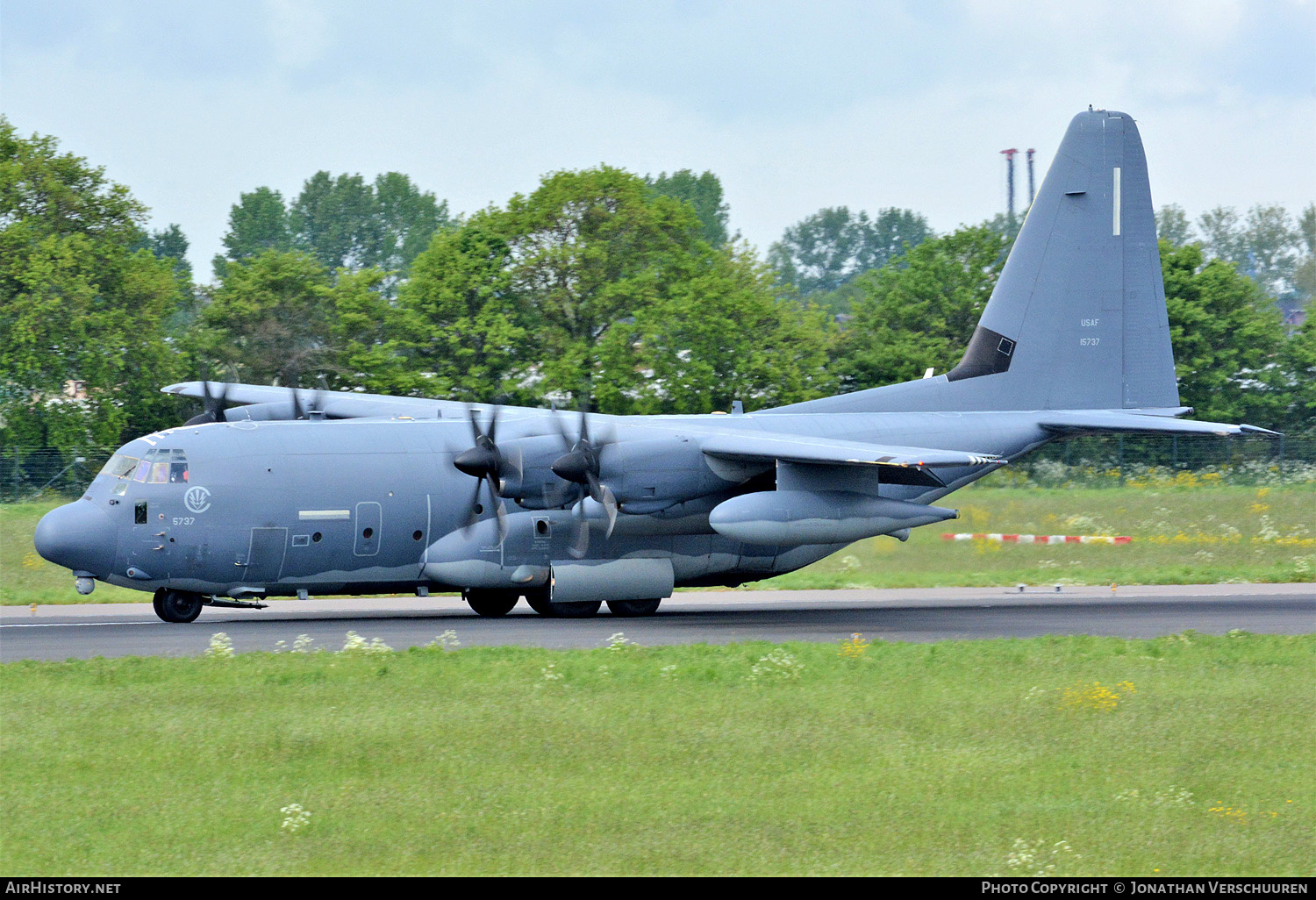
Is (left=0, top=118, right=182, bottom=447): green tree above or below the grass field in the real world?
above

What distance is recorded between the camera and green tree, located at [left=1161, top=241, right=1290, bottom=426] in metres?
60.7

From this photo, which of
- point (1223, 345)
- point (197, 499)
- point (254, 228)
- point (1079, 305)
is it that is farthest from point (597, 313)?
point (254, 228)

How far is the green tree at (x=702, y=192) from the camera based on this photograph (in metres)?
134

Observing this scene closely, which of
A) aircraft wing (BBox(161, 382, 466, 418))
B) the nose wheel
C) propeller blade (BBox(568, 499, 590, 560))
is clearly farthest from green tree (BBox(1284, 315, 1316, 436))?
the nose wheel

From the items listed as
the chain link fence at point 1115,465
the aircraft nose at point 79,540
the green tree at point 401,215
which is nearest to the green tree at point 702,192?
the green tree at point 401,215

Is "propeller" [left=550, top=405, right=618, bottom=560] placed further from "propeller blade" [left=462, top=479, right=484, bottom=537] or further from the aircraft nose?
the aircraft nose

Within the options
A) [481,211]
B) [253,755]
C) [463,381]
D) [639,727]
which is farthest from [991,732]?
[481,211]

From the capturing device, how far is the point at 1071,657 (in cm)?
1934

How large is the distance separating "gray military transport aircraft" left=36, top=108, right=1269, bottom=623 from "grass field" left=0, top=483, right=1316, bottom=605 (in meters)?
3.77

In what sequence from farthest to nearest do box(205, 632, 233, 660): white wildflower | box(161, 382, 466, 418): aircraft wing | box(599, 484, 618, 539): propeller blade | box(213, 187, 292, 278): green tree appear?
1. box(213, 187, 292, 278): green tree
2. box(161, 382, 466, 418): aircraft wing
3. box(599, 484, 618, 539): propeller blade
4. box(205, 632, 233, 660): white wildflower

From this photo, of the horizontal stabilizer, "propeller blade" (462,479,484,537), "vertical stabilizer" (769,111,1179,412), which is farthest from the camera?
"vertical stabilizer" (769,111,1179,412)

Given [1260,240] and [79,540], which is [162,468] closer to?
[79,540]

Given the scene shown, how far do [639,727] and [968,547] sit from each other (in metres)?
18.3

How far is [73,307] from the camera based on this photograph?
51812 millimetres
